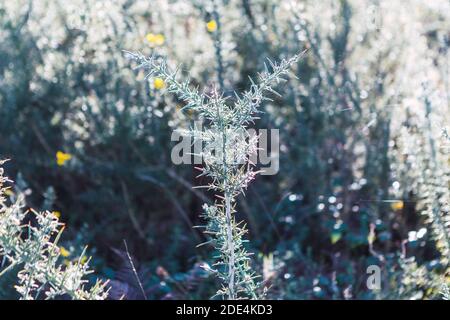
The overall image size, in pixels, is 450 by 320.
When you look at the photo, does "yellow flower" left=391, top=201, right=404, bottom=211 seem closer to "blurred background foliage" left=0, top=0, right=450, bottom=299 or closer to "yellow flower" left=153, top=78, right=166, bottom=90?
"blurred background foliage" left=0, top=0, right=450, bottom=299

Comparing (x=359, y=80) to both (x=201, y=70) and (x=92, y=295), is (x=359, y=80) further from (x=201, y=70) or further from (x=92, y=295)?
(x=92, y=295)

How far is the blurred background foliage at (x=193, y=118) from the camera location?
3.06 meters

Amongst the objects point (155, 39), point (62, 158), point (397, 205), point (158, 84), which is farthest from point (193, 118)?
point (397, 205)

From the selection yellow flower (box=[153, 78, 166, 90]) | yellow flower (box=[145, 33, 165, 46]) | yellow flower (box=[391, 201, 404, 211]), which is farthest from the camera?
yellow flower (box=[145, 33, 165, 46])

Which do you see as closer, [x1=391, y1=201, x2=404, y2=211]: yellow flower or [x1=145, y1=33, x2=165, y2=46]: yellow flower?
[x1=391, y1=201, x2=404, y2=211]: yellow flower

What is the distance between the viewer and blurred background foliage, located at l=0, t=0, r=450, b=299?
10.1 ft

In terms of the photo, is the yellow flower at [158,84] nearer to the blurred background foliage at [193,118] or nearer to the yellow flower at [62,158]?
the blurred background foliage at [193,118]

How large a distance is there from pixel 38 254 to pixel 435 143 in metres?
1.62

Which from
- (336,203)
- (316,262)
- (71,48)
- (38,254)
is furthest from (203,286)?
(71,48)

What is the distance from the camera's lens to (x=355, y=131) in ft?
10.7

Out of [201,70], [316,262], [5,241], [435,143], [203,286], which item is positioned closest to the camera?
[5,241]

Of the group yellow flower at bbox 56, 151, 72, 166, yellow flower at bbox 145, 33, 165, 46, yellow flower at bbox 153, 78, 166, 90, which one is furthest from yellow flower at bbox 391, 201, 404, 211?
yellow flower at bbox 56, 151, 72, 166

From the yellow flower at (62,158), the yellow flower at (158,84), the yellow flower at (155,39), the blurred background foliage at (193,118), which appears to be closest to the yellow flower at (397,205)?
the blurred background foliage at (193,118)

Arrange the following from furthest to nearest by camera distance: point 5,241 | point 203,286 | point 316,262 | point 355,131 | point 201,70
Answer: point 201,70
point 355,131
point 316,262
point 203,286
point 5,241
